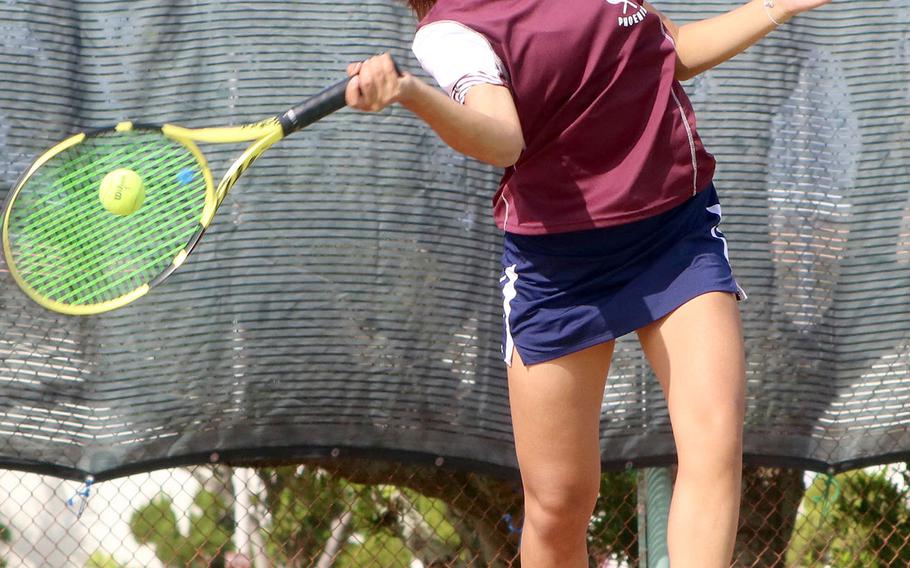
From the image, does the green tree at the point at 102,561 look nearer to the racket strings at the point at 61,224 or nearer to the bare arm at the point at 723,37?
the racket strings at the point at 61,224

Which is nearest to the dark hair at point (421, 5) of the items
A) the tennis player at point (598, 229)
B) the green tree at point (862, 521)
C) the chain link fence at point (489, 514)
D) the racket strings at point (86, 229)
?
the tennis player at point (598, 229)

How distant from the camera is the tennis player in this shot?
2205mm

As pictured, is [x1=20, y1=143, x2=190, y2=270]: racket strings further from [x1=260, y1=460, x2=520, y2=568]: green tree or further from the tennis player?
[x1=260, y1=460, x2=520, y2=568]: green tree

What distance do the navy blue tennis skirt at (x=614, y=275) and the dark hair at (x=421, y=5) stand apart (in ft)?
1.75

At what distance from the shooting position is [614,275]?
2426 millimetres

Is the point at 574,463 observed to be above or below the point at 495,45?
below

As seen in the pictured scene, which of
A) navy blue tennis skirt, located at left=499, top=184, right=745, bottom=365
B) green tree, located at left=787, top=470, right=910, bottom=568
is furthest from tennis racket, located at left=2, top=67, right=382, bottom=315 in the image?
green tree, located at left=787, top=470, right=910, bottom=568

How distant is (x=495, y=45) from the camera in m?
2.24

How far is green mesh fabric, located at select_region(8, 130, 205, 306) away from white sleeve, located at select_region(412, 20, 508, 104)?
28.8 inches

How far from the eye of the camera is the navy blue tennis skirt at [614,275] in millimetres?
2359

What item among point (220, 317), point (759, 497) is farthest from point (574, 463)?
point (759, 497)

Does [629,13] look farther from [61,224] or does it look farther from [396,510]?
[396,510]

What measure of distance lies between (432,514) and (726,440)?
2894mm

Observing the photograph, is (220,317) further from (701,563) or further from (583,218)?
(701,563)
